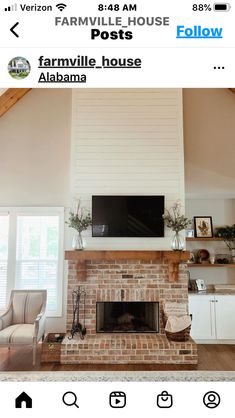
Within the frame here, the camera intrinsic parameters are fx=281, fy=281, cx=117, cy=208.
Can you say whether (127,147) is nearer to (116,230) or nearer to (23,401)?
(116,230)

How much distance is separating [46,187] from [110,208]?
1.27 meters

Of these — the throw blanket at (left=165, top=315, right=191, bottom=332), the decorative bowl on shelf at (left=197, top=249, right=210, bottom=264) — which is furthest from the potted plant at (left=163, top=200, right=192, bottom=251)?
the decorative bowl on shelf at (left=197, top=249, right=210, bottom=264)

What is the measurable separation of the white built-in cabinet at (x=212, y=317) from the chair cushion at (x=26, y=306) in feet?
7.99

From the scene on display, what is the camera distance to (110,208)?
4344 millimetres

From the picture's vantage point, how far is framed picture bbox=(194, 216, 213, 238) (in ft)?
17.5

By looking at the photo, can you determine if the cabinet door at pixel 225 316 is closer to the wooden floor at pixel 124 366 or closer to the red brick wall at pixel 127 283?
the wooden floor at pixel 124 366

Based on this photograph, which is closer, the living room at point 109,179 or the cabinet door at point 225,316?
the living room at point 109,179

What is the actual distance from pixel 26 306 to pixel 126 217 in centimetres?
207

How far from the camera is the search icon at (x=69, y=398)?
559 mm

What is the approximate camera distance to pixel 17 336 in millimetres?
3666

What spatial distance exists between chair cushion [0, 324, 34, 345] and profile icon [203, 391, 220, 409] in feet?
11.9
